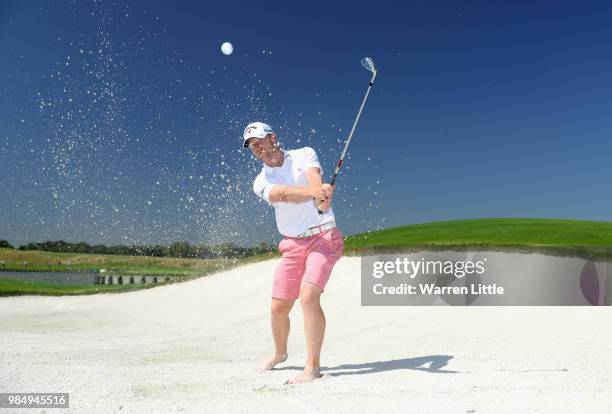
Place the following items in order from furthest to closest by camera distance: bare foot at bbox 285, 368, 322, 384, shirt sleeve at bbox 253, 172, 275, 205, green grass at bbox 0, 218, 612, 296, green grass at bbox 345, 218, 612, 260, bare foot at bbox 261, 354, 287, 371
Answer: green grass at bbox 0, 218, 612, 296 < green grass at bbox 345, 218, 612, 260 < bare foot at bbox 261, 354, 287, 371 < shirt sleeve at bbox 253, 172, 275, 205 < bare foot at bbox 285, 368, 322, 384

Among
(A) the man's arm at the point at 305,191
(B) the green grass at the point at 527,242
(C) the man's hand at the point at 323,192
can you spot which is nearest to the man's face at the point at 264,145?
(A) the man's arm at the point at 305,191

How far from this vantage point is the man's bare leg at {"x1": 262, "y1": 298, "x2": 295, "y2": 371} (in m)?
6.27

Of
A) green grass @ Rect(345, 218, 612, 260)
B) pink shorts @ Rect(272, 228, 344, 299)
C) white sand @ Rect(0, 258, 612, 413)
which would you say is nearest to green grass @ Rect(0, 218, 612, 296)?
green grass @ Rect(345, 218, 612, 260)

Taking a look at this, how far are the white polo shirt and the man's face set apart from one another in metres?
0.13

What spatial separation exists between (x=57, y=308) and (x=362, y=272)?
7.89 meters

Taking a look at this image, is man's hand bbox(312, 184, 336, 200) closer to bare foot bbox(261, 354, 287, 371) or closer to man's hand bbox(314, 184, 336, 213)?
man's hand bbox(314, 184, 336, 213)

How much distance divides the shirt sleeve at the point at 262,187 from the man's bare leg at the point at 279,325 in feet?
A: 3.71

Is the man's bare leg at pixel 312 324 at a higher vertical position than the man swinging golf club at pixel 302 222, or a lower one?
lower

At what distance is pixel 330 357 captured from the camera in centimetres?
758

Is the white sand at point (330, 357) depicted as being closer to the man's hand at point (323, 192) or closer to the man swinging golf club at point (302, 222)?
the man swinging golf club at point (302, 222)

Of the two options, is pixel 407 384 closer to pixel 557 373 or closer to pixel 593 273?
pixel 557 373

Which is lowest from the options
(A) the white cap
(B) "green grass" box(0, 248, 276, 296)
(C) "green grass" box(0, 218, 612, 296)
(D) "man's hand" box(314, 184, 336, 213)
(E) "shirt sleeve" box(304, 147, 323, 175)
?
(B) "green grass" box(0, 248, 276, 296)

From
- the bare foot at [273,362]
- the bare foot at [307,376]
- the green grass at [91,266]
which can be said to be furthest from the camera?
the green grass at [91,266]

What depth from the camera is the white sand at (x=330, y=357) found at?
4.71 metres
